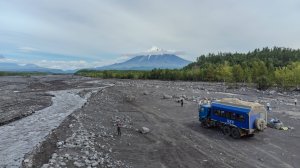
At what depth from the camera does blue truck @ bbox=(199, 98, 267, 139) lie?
33531 millimetres

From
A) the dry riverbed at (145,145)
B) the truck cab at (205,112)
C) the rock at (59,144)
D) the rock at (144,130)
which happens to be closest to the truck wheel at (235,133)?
the dry riverbed at (145,145)

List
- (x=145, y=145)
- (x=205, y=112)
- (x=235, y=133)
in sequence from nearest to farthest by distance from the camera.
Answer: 1. (x=145, y=145)
2. (x=235, y=133)
3. (x=205, y=112)

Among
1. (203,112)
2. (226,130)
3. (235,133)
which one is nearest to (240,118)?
(235,133)

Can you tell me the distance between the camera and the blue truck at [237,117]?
3353cm

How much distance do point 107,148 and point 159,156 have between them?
5.43 m

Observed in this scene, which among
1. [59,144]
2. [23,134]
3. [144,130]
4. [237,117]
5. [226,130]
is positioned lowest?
[23,134]

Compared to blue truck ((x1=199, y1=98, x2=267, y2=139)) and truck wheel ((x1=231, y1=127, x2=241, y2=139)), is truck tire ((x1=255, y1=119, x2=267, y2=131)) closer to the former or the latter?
blue truck ((x1=199, y1=98, x2=267, y2=139))

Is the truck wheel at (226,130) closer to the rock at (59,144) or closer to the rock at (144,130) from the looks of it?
the rock at (144,130)

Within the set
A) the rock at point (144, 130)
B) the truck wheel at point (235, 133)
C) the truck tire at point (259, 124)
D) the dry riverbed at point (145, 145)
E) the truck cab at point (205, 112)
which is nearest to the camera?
the dry riverbed at point (145, 145)

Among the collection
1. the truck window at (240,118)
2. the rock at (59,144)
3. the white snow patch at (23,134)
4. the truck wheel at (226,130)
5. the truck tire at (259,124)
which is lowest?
the white snow patch at (23,134)

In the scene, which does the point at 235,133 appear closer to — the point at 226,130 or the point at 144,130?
the point at 226,130

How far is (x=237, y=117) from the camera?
1356 inches

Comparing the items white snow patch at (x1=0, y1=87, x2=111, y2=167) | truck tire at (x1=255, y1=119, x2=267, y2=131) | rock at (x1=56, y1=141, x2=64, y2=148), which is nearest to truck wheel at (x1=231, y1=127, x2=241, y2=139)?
truck tire at (x1=255, y1=119, x2=267, y2=131)

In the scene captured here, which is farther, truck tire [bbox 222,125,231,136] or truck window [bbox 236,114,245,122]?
truck tire [bbox 222,125,231,136]
